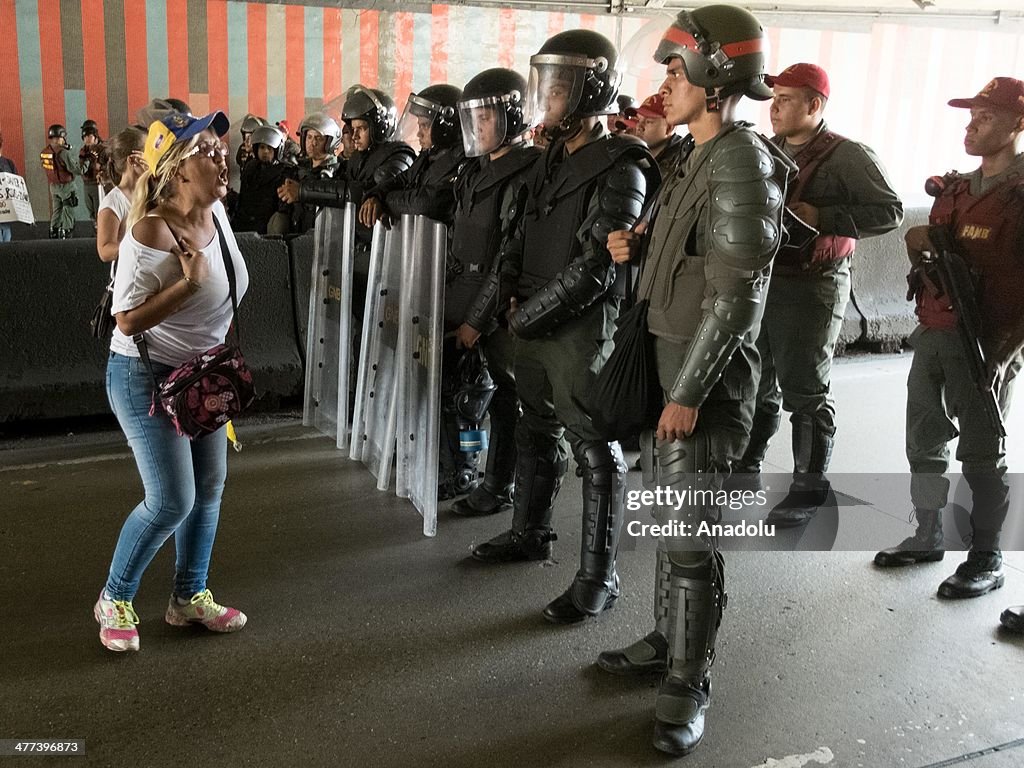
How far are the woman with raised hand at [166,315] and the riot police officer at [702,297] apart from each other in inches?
52.1

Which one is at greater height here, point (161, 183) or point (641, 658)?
point (161, 183)

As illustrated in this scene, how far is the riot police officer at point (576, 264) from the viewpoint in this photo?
3.33 meters

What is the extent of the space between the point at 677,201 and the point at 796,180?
5.45ft

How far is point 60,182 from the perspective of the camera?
1111 cm

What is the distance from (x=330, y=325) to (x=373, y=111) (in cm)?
125

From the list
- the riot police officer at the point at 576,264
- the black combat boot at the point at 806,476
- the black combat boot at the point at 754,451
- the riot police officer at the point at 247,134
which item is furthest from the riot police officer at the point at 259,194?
the black combat boot at the point at 806,476

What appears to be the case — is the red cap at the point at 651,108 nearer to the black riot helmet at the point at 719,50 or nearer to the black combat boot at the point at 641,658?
the black riot helmet at the point at 719,50

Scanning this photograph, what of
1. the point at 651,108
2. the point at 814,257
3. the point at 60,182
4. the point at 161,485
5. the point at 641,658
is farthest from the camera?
the point at 60,182

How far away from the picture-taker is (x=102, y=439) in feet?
18.1

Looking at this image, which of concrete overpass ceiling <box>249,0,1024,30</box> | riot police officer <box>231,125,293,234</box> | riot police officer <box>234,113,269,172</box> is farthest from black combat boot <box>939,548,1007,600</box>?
concrete overpass ceiling <box>249,0,1024,30</box>

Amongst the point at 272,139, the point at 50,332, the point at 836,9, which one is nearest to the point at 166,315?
the point at 50,332

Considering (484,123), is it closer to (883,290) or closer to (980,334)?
(980,334)

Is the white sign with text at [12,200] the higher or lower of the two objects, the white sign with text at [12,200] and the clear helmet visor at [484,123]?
the lower

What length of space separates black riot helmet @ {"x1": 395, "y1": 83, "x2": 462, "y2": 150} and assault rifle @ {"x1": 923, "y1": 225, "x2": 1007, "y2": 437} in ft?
7.64
